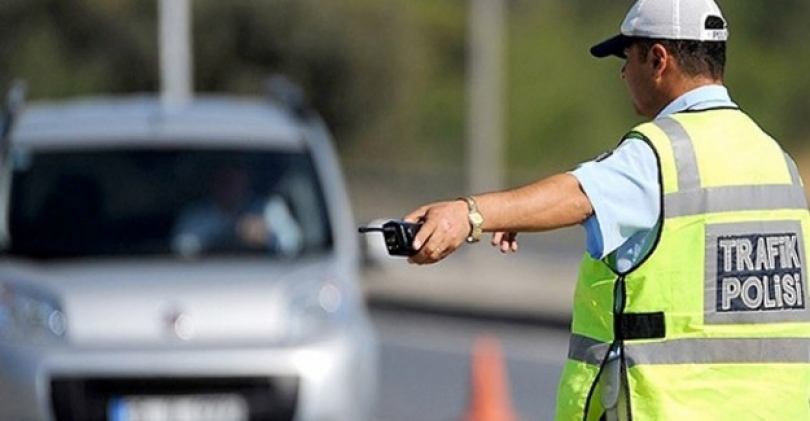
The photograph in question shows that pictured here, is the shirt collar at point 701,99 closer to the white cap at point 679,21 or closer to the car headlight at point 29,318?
the white cap at point 679,21

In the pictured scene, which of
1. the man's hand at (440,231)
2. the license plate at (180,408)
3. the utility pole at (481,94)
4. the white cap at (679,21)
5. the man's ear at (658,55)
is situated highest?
the utility pole at (481,94)

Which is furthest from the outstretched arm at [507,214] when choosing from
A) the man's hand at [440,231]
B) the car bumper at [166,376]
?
the car bumper at [166,376]

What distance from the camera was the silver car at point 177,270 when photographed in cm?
930

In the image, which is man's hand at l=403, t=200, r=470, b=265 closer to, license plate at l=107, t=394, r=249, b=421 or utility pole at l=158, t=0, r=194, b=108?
license plate at l=107, t=394, r=249, b=421

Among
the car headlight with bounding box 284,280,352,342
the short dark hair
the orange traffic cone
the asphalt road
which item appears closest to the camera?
the short dark hair

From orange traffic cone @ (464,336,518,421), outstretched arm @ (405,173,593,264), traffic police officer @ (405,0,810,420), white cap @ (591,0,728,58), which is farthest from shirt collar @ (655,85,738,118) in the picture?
orange traffic cone @ (464,336,518,421)

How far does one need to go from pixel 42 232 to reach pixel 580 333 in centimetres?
540

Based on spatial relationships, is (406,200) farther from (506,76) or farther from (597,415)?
(597,415)

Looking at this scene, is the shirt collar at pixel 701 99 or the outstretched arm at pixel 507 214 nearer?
A: the outstretched arm at pixel 507 214

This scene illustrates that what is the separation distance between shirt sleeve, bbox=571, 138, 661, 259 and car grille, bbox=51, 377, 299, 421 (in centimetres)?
482

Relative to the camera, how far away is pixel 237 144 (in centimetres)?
1009

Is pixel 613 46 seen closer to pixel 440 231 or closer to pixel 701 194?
pixel 701 194

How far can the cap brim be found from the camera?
4879 millimetres

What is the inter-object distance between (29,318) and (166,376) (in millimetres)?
604
